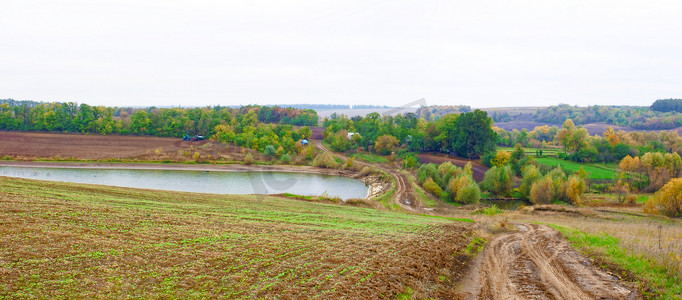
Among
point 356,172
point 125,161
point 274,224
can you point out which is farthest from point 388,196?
point 125,161

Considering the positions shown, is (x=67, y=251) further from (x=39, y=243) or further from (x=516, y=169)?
(x=516, y=169)

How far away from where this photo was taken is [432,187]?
55.5 meters

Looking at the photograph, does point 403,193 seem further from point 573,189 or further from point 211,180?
point 211,180

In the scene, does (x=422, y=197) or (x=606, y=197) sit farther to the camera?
(x=606, y=197)

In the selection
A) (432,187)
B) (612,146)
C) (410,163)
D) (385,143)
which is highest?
(385,143)

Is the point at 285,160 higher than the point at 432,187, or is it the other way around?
the point at 285,160

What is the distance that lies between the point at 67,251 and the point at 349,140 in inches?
3607

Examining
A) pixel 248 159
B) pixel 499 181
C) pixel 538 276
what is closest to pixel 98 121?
pixel 248 159

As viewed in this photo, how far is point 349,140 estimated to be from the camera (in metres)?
102

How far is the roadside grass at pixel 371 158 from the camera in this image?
87562 millimetres

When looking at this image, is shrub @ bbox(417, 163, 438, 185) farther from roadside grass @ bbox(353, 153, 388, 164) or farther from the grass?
the grass

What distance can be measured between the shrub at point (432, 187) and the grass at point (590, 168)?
1134 inches

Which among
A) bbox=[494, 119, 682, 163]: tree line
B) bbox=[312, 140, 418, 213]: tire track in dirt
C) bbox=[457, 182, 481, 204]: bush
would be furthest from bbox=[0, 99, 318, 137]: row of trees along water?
bbox=[494, 119, 682, 163]: tree line

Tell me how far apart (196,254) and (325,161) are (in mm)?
71268
